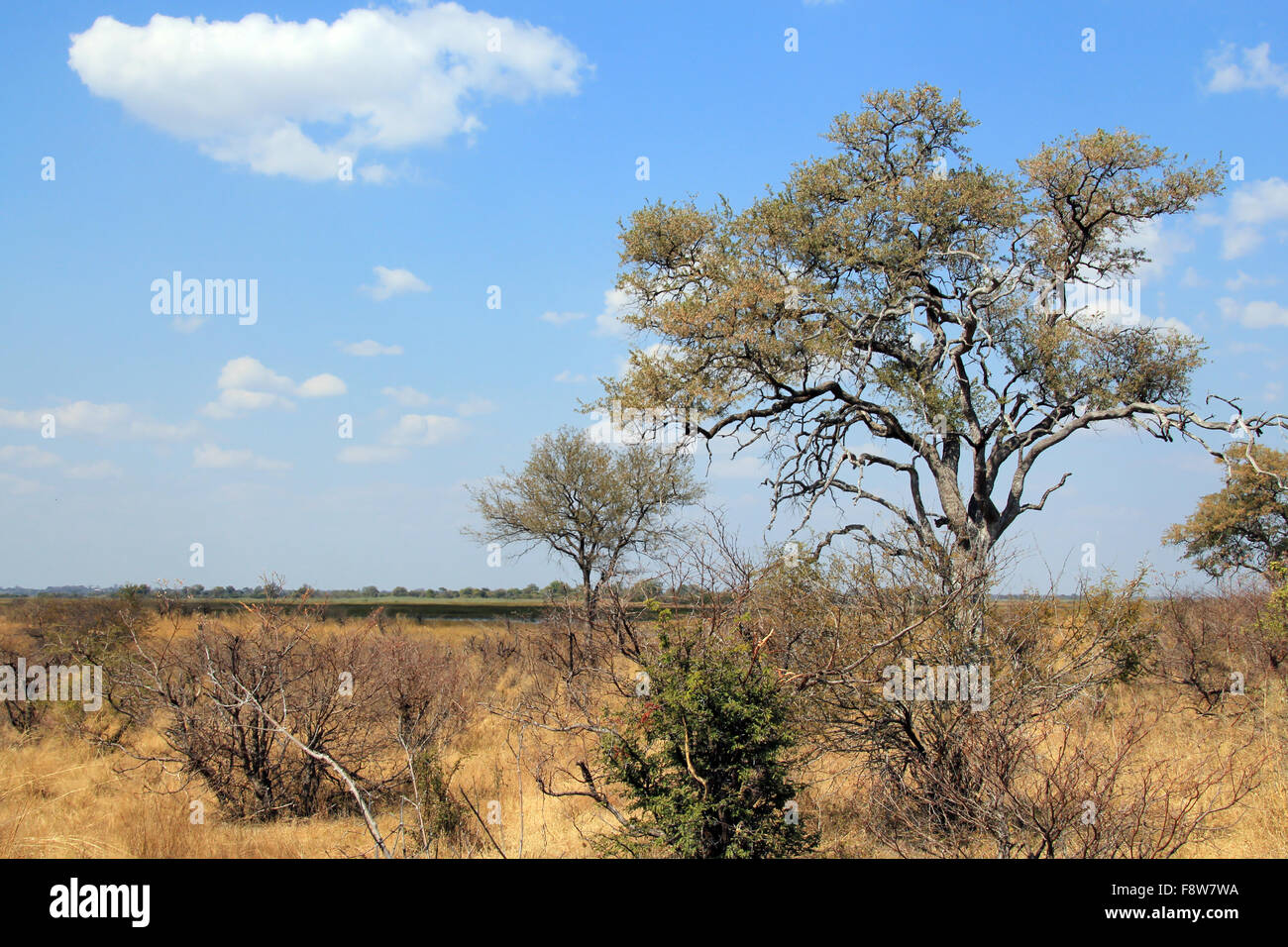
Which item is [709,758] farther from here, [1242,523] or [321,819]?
[1242,523]

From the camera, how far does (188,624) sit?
42.2 ft

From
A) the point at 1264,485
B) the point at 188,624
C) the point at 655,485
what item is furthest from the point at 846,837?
the point at 1264,485

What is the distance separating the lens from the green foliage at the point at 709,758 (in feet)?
20.3

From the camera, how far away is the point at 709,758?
6.40 metres

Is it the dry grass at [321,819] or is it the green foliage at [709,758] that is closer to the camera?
the green foliage at [709,758]

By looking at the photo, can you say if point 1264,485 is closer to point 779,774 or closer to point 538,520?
point 538,520

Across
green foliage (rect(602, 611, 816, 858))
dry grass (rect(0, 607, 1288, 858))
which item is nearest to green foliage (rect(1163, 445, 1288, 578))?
dry grass (rect(0, 607, 1288, 858))

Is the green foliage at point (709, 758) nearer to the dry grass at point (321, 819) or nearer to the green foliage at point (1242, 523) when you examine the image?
the dry grass at point (321, 819)

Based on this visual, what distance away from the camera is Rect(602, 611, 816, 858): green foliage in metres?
6.20

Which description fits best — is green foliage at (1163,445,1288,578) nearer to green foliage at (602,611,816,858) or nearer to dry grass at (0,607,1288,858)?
dry grass at (0,607,1288,858)

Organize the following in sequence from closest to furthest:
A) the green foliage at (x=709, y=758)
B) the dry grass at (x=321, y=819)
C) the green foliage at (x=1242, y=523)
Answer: the green foliage at (x=709, y=758)
the dry grass at (x=321, y=819)
the green foliage at (x=1242, y=523)

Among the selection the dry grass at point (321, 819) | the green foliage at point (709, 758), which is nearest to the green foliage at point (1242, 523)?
the dry grass at point (321, 819)

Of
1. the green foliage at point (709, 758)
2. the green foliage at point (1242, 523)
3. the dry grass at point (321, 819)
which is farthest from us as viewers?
the green foliage at point (1242, 523)

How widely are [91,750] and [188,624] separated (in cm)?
262
